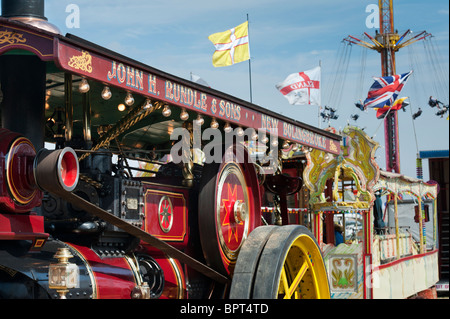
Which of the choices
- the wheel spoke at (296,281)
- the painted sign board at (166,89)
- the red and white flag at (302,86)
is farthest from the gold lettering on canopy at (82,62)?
the red and white flag at (302,86)

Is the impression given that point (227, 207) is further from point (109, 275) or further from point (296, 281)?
point (109, 275)

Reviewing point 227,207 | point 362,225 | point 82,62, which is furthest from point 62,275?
point 362,225

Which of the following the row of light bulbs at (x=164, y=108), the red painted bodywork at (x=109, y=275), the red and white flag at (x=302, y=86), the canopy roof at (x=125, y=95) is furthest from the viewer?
the red and white flag at (x=302, y=86)

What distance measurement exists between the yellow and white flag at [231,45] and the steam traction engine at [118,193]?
18.8 ft

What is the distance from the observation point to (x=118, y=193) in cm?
497

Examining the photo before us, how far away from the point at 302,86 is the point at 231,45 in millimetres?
2339

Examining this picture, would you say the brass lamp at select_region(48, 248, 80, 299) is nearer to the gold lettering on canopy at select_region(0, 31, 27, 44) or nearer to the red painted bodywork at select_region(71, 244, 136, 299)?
the red painted bodywork at select_region(71, 244, 136, 299)

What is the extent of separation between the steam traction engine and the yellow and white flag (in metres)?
5.74

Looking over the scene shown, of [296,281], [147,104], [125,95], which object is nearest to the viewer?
[147,104]

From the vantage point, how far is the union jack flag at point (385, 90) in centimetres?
1883

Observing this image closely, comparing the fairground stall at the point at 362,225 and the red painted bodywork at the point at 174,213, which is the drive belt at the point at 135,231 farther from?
the fairground stall at the point at 362,225

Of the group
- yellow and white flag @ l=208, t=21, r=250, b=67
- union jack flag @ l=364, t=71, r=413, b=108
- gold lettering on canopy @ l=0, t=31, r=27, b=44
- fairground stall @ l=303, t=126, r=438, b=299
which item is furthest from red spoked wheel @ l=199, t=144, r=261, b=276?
union jack flag @ l=364, t=71, r=413, b=108

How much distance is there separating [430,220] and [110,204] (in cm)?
1614
